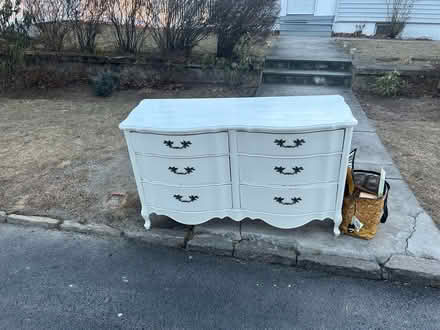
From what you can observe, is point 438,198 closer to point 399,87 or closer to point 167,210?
point 167,210

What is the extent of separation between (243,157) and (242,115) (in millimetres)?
316

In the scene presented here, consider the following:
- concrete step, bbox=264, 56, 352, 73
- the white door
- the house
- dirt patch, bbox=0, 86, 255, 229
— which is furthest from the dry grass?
the white door

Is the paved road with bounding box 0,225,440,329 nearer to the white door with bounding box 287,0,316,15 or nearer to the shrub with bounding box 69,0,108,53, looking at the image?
the shrub with bounding box 69,0,108,53

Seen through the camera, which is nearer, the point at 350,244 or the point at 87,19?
the point at 350,244

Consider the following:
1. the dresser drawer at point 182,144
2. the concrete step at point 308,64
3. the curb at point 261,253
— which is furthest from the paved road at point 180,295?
the concrete step at point 308,64

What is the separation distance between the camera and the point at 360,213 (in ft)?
8.48

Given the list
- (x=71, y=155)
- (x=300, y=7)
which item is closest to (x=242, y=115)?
(x=71, y=155)

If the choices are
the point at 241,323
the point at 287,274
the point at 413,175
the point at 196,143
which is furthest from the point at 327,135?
the point at 413,175

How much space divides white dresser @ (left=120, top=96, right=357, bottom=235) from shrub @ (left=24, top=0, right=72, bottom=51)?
A: 574 centimetres

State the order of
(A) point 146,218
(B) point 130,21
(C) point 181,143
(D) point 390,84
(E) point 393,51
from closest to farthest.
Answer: (C) point 181,143 < (A) point 146,218 < (D) point 390,84 < (B) point 130,21 < (E) point 393,51

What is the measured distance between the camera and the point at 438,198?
317cm

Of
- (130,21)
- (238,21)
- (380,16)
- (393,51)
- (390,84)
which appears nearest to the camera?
(390,84)

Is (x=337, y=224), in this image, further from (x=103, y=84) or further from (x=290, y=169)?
(x=103, y=84)

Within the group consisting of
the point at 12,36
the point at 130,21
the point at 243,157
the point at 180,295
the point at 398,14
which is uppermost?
the point at 130,21
